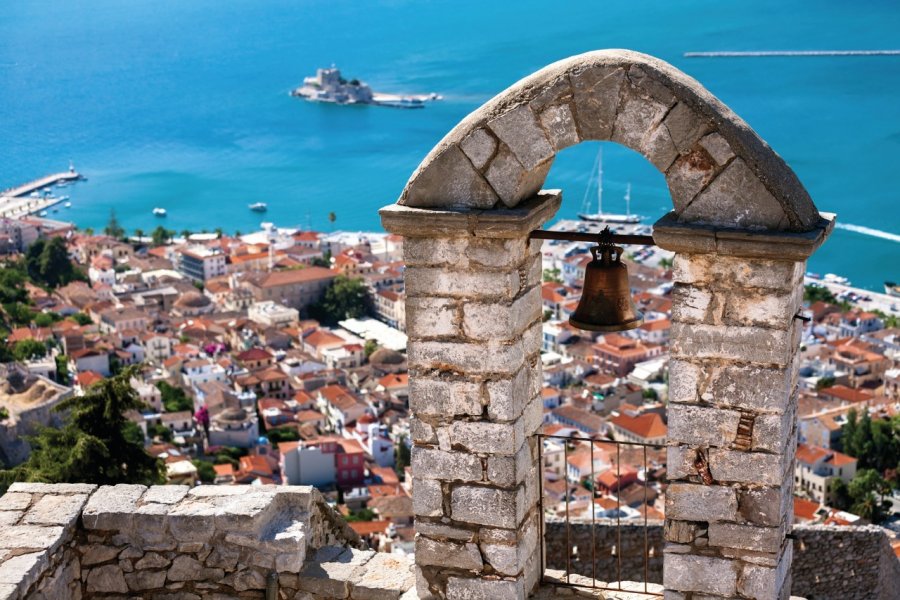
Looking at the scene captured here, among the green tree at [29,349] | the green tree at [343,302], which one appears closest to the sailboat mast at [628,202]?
the green tree at [343,302]

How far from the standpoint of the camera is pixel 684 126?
312cm

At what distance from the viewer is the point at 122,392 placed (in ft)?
28.2

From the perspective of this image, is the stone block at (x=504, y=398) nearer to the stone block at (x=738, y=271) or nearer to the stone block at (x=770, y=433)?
the stone block at (x=738, y=271)

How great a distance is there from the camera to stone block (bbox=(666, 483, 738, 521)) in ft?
10.7

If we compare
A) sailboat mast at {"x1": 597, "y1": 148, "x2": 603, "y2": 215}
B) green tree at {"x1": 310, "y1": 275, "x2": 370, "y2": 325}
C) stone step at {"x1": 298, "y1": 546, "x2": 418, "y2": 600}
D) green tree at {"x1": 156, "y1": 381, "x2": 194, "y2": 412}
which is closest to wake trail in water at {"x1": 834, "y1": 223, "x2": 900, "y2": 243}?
sailboat mast at {"x1": 597, "y1": 148, "x2": 603, "y2": 215}

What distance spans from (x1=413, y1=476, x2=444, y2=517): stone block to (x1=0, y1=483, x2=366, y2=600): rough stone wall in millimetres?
471

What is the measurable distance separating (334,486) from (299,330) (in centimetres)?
2324

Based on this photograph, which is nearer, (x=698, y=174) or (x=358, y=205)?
(x=698, y=174)

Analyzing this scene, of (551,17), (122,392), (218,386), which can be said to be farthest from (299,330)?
(551,17)

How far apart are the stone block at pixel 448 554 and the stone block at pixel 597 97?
125cm

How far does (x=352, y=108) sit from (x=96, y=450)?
9991cm

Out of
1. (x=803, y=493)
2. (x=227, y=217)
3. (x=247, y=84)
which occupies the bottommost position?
(x=803, y=493)

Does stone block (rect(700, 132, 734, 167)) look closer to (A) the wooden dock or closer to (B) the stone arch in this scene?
(B) the stone arch

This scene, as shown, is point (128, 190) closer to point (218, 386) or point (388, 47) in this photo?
point (218, 386)
